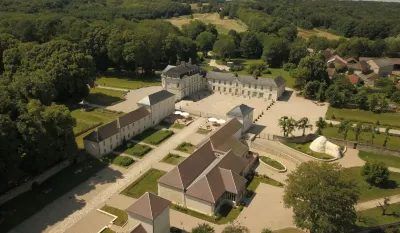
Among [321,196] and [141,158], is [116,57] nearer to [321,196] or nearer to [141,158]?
[141,158]

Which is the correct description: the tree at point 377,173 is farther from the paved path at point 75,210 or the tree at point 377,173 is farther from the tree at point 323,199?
the paved path at point 75,210

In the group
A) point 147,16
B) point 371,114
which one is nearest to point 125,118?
point 371,114

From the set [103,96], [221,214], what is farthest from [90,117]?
[221,214]

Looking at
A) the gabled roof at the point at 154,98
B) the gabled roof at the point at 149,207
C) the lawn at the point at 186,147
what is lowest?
the lawn at the point at 186,147

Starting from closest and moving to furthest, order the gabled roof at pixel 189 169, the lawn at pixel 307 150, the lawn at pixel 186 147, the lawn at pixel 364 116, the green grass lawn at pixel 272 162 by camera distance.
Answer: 1. the gabled roof at pixel 189 169
2. the green grass lawn at pixel 272 162
3. the lawn at pixel 307 150
4. the lawn at pixel 186 147
5. the lawn at pixel 364 116

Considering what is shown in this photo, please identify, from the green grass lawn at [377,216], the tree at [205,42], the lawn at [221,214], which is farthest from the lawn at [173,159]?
the tree at [205,42]

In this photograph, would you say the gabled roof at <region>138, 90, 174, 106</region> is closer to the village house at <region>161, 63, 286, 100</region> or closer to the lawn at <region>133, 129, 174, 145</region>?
the lawn at <region>133, 129, 174, 145</region>
